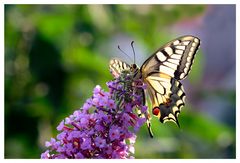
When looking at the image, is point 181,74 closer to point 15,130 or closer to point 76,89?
point 76,89

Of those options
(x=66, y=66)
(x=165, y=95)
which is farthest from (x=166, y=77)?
(x=66, y=66)

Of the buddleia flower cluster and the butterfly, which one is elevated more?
the butterfly

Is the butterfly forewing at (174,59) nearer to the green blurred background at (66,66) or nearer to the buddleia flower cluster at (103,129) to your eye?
the buddleia flower cluster at (103,129)

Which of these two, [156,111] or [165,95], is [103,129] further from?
[165,95]

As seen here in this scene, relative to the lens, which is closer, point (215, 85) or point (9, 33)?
point (9, 33)

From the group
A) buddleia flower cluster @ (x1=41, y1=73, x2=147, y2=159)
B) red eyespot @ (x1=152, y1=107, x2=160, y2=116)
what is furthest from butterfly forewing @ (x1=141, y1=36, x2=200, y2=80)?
buddleia flower cluster @ (x1=41, y1=73, x2=147, y2=159)

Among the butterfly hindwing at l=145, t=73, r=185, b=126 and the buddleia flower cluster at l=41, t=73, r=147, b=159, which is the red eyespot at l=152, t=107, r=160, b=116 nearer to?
the butterfly hindwing at l=145, t=73, r=185, b=126
